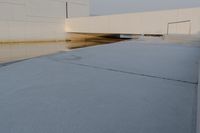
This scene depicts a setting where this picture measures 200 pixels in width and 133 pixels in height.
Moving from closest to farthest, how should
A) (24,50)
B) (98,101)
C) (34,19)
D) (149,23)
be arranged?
(98,101), (24,50), (149,23), (34,19)

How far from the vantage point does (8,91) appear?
1.76m

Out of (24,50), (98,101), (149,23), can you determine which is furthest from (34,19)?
(98,101)

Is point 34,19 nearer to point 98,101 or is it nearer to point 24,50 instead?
point 24,50

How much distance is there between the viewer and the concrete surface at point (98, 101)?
1161mm

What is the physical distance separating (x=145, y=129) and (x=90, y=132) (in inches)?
11.2

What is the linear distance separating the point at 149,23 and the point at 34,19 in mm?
8321

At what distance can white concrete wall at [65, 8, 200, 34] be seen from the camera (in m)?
10.4

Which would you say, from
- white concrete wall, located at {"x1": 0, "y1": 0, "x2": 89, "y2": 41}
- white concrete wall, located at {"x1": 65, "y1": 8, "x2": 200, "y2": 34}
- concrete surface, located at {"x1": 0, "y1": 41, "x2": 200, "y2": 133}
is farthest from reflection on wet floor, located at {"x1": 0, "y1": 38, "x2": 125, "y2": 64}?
concrete surface, located at {"x1": 0, "y1": 41, "x2": 200, "y2": 133}

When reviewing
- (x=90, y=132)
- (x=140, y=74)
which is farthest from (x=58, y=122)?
(x=140, y=74)

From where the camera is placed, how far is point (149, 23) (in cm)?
1146

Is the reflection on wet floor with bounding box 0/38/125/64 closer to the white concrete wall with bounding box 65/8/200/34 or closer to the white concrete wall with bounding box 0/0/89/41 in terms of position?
the white concrete wall with bounding box 0/0/89/41

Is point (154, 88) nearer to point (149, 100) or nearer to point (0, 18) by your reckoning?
point (149, 100)

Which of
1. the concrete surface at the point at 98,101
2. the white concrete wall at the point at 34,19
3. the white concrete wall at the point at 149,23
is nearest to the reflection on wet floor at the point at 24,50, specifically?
the white concrete wall at the point at 34,19

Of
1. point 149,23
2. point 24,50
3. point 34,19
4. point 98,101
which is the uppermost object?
point 34,19
